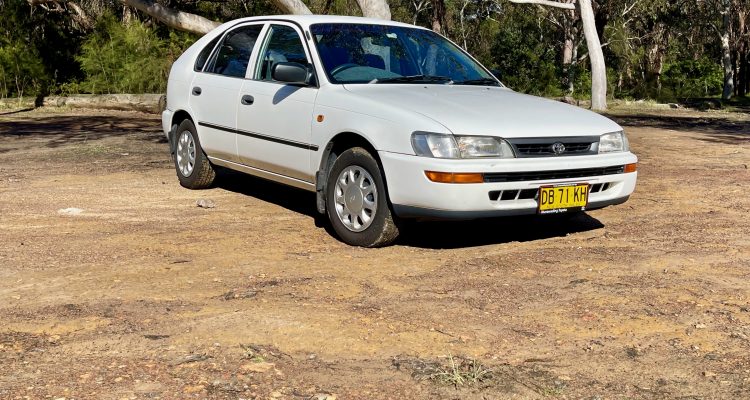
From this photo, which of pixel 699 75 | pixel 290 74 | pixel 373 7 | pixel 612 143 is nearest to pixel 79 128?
pixel 373 7

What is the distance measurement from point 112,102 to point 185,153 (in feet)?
39.4

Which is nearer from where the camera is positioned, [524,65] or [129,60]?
[129,60]

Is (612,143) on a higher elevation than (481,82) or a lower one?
lower

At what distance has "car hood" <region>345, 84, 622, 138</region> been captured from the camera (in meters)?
6.57

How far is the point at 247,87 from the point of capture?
8148 millimetres

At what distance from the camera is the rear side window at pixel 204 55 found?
29.7 feet

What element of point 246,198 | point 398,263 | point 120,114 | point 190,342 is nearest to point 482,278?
point 398,263

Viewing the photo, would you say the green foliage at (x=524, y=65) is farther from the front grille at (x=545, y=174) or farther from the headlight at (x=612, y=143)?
the front grille at (x=545, y=174)

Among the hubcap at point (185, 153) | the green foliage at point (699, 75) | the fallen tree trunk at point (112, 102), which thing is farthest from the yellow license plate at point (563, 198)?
the green foliage at point (699, 75)

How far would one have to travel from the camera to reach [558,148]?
676 centimetres

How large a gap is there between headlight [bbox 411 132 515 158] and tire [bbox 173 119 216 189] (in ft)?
10.1

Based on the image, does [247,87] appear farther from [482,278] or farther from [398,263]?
[482,278]

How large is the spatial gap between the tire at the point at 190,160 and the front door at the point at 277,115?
0.92 metres

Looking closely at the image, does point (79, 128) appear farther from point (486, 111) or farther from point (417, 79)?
point (486, 111)
